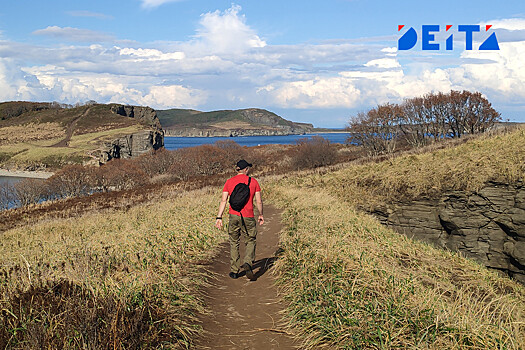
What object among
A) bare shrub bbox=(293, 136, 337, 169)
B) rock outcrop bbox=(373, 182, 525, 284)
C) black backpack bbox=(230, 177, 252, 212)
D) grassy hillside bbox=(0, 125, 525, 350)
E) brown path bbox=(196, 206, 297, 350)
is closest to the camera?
grassy hillside bbox=(0, 125, 525, 350)

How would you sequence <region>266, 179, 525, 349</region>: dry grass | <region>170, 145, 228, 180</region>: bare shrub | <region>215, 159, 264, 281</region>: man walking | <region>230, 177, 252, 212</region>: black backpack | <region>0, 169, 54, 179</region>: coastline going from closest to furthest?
1. <region>266, 179, 525, 349</region>: dry grass
2. <region>230, 177, 252, 212</region>: black backpack
3. <region>215, 159, 264, 281</region>: man walking
4. <region>170, 145, 228, 180</region>: bare shrub
5. <region>0, 169, 54, 179</region>: coastline

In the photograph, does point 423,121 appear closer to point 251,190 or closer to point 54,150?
point 251,190

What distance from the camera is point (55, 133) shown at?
15112cm

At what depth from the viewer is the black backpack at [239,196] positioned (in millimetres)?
7656

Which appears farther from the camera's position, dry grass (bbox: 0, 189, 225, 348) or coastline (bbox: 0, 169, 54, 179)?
coastline (bbox: 0, 169, 54, 179)

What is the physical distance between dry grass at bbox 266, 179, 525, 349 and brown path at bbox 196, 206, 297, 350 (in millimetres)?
284

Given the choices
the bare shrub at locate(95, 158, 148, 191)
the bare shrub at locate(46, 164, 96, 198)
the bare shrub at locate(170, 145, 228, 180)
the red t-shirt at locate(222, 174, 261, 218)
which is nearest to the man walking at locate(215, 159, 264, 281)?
the red t-shirt at locate(222, 174, 261, 218)

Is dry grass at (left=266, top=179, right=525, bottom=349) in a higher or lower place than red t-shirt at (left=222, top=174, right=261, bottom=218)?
lower

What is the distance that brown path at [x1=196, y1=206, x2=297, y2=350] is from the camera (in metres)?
5.28

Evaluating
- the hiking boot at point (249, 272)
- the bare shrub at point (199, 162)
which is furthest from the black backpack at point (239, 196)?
the bare shrub at point (199, 162)

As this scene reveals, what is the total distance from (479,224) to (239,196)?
1092 cm

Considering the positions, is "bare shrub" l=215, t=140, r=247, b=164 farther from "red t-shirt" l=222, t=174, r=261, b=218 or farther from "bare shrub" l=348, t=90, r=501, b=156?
"red t-shirt" l=222, t=174, r=261, b=218

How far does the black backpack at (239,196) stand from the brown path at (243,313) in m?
1.48

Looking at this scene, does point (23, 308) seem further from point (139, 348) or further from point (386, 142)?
point (386, 142)
